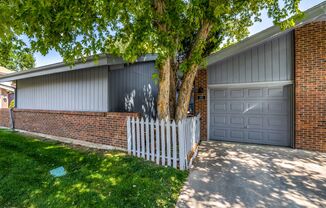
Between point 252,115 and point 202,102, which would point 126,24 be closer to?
point 202,102

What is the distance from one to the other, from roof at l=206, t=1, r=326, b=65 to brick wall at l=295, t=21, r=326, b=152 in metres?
0.54

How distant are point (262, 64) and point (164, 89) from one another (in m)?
4.00

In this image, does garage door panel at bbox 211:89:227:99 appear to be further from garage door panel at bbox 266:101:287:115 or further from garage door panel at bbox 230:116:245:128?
garage door panel at bbox 266:101:287:115

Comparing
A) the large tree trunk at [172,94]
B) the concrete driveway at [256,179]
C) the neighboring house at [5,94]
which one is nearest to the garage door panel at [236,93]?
the concrete driveway at [256,179]

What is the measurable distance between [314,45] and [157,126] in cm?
586

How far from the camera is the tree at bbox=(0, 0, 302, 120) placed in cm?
364

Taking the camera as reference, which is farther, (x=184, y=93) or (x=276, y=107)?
(x=276, y=107)

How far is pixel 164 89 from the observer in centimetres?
486

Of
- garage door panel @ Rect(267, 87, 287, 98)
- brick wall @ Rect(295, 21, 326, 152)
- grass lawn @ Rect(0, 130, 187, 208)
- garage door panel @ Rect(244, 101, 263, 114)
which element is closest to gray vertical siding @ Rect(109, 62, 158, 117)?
grass lawn @ Rect(0, 130, 187, 208)

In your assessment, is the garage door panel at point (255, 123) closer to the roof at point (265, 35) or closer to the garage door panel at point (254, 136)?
the garage door panel at point (254, 136)

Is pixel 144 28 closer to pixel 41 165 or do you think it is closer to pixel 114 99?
pixel 114 99

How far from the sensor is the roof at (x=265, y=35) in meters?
5.12

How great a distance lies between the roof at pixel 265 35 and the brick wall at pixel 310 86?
1.76ft

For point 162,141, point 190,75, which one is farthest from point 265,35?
point 162,141
